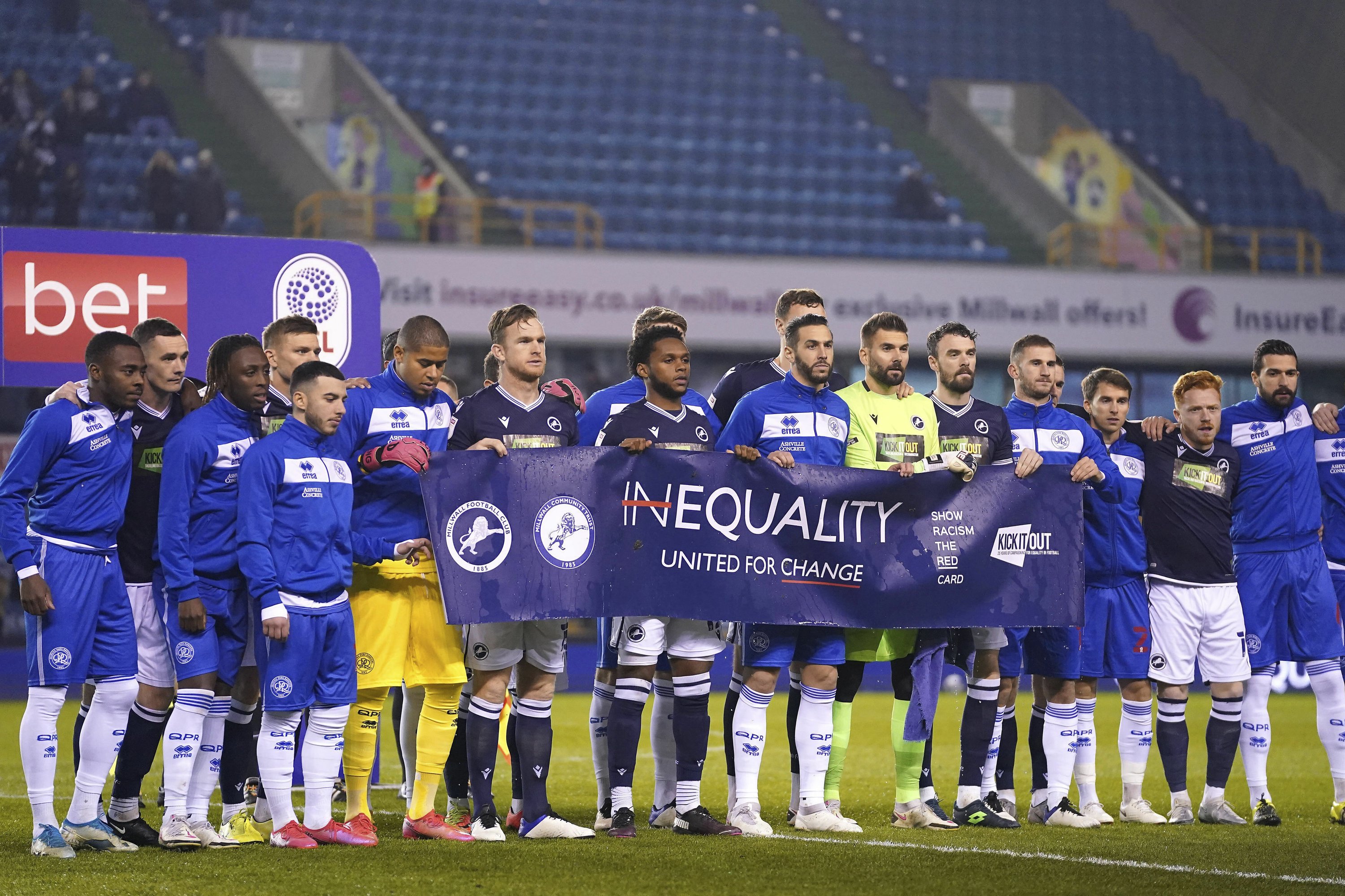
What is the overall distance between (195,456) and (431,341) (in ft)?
3.37

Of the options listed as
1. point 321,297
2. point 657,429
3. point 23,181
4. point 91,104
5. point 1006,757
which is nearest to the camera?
point 657,429

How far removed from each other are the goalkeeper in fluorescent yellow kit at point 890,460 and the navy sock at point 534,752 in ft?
4.24

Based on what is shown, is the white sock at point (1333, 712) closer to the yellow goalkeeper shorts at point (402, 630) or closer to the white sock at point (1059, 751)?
the white sock at point (1059, 751)

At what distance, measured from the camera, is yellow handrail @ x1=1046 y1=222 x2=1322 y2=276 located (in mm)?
20719

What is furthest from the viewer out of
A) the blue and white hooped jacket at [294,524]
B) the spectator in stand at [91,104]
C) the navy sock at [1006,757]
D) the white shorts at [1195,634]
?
the spectator in stand at [91,104]

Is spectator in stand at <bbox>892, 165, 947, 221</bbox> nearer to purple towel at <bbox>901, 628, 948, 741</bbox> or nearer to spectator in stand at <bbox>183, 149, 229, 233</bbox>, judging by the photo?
spectator in stand at <bbox>183, 149, 229, 233</bbox>

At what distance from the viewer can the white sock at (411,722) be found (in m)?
6.89

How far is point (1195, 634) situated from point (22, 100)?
1625cm

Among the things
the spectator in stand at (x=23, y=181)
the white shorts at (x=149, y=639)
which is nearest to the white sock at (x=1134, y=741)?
the white shorts at (x=149, y=639)

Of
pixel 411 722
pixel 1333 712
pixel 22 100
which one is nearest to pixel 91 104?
pixel 22 100

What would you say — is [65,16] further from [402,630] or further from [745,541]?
[745,541]

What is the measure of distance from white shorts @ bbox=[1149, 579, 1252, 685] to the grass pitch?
726mm

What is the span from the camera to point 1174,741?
7242mm

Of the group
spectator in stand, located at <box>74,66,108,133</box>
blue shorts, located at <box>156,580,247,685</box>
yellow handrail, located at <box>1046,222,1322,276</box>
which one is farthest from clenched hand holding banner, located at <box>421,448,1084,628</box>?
spectator in stand, located at <box>74,66,108,133</box>
